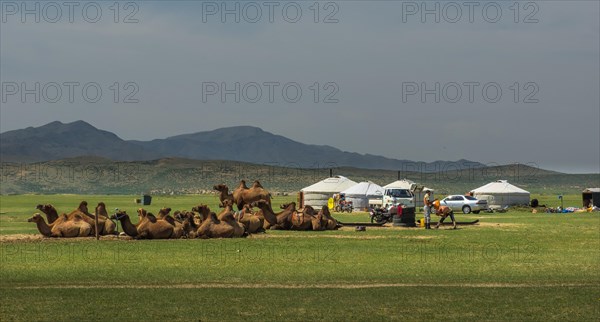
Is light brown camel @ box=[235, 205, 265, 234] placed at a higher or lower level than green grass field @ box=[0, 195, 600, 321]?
higher

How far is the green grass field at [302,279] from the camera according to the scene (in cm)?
1725

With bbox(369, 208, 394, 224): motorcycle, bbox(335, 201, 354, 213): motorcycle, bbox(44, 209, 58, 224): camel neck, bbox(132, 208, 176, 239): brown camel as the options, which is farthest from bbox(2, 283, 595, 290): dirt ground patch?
bbox(335, 201, 354, 213): motorcycle

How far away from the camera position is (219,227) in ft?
118

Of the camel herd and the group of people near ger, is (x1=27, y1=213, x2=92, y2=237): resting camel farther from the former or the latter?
the group of people near ger

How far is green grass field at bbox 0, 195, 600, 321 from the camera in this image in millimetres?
17250

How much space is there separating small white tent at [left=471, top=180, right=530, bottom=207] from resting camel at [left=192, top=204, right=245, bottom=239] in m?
46.4

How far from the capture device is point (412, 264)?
25.8m

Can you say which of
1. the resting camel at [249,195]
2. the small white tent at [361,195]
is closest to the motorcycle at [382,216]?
the resting camel at [249,195]

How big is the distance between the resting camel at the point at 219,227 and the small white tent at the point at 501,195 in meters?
46.4

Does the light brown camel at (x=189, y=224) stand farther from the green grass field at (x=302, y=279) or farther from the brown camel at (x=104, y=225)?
the brown camel at (x=104, y=225)

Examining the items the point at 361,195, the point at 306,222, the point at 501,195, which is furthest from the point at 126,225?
the point at 501,195

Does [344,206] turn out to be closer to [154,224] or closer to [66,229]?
[154,224]

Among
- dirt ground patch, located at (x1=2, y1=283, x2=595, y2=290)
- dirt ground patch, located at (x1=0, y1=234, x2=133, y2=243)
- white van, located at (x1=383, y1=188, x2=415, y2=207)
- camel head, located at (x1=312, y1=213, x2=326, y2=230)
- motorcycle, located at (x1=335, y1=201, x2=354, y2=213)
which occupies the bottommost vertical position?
dirt ground patch, located at (x1=2, y1=283, x2=595, y2=290)

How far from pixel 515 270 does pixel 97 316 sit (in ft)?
39.5
